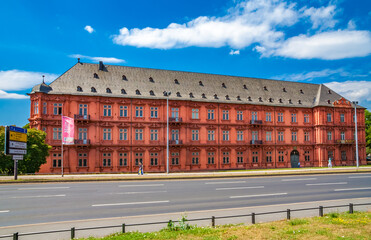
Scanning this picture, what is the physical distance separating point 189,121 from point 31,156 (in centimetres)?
2413

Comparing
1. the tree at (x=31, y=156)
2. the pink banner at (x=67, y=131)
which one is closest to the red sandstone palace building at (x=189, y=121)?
the tree at (x=31, y=156)

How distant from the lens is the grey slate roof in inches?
1761

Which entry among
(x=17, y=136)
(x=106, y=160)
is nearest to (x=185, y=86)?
(x=106, y=160)

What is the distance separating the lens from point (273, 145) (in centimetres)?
5353

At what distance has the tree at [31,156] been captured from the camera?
3544 cm

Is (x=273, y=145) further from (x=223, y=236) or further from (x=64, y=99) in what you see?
(x=223, y=236)

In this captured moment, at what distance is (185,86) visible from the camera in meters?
50.7

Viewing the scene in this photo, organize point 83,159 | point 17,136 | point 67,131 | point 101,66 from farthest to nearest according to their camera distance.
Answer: point 101,66 < point 83,159 < point 67,131 < point 17,136

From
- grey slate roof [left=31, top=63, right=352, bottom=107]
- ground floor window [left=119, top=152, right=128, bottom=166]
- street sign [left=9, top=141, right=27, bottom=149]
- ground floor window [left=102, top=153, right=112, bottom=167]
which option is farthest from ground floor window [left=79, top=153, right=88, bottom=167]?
street sign [left=9, top=141, right=27, bottom=149]

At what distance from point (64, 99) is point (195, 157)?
900 inches

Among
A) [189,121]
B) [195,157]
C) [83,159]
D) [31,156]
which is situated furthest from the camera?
[195,157]

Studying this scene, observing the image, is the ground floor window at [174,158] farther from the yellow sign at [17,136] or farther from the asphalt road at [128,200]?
the asphalt road at [128,200]

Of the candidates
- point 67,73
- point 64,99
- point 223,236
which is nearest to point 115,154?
point 64,99

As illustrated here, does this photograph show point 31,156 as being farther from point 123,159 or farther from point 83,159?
point 123,159
